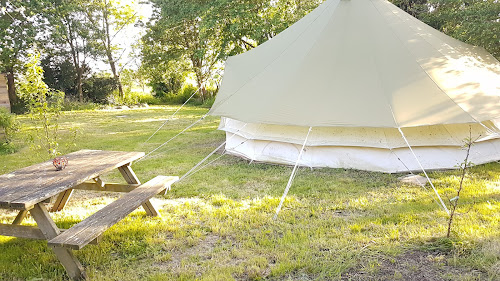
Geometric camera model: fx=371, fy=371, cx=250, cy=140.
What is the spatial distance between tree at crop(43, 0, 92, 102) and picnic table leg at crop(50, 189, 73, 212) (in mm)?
13174

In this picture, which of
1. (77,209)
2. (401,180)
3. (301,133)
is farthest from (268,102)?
(77,209)

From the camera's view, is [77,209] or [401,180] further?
[401,180]

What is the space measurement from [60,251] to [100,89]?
16534 millimetres

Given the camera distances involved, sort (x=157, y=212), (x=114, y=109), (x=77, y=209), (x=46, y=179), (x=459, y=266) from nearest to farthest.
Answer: (x=459, y=266) → (x=46, y=179) → (x=157, y=212) → (x=77, y=209) → (x=114, y=109)

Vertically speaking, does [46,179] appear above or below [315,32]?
below

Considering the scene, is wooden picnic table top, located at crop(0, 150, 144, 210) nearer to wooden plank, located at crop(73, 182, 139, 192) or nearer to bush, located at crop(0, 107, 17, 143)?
wooden plank, located at crop(73, 182, 139, 192)

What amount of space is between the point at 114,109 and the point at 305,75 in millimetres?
12083

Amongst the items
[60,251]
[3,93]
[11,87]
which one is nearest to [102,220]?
[60,251]

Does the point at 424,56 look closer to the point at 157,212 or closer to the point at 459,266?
the point at 459,266

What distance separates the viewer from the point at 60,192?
9.07ft

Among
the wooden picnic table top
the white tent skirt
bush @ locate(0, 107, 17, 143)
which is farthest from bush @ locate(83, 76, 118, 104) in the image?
the wooden picnic table top

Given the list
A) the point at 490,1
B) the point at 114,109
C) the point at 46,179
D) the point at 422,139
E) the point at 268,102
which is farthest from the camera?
the point at 114,109

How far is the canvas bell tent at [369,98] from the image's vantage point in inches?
170

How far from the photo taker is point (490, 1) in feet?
17.3
